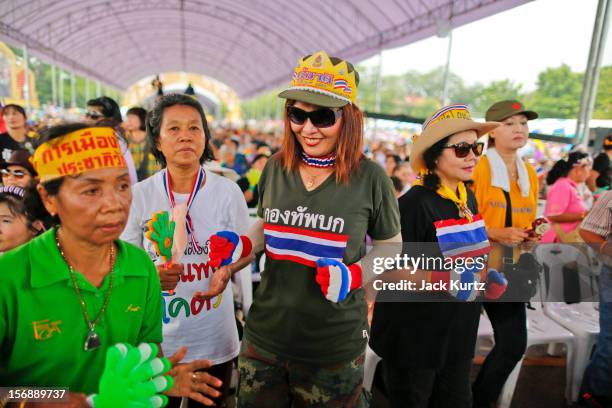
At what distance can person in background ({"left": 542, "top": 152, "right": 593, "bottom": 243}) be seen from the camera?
4.38m

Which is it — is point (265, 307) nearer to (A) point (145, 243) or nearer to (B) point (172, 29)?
(A) point (145, 243)

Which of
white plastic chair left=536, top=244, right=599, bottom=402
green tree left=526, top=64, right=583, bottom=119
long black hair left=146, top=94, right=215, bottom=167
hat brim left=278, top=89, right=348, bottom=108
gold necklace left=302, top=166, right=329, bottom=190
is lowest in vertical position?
white plastic chair left=536, top=244, right=599, bottom=402

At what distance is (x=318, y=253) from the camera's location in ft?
6.32

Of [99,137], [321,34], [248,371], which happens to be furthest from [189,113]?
[321,34]

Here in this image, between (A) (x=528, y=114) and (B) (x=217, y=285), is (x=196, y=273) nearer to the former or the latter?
(B) (x=217, y=285)

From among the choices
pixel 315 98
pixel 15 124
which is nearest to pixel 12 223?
pixel 315 98

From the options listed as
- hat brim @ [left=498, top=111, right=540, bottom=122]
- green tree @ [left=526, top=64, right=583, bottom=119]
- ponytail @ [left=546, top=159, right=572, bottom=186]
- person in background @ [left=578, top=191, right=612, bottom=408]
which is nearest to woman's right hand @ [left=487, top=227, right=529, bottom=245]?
person in background @ [left=578, top=191, right=612, bottom=408]

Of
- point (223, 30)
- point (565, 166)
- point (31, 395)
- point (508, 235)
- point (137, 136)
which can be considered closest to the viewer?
point (31, 395)

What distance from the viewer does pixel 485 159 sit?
3.21 m

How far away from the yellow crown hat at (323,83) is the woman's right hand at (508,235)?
1.51m

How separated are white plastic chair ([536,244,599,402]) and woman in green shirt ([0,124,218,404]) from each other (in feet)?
11.2

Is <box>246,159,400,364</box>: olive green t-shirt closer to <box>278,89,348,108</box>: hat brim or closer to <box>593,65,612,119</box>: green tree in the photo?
<box>278,89,348,108</box>: hat brim

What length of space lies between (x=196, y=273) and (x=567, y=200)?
12.3ft

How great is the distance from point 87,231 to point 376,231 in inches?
46.3
